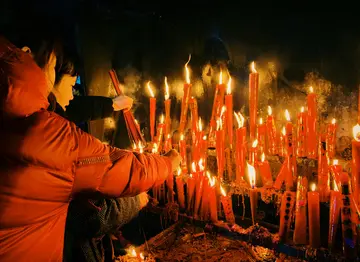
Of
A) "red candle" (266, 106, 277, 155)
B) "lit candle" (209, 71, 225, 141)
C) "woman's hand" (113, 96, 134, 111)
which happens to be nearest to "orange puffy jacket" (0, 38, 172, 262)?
"lit candle" (209, 71, 225, 141)

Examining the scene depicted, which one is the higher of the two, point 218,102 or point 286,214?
point 218,102

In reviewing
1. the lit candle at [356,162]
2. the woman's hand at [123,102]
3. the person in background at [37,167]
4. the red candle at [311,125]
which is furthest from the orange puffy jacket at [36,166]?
the red candle at [311,125]

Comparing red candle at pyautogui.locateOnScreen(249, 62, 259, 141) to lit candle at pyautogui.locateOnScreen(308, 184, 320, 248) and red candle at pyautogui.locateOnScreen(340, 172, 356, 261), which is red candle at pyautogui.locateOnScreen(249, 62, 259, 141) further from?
red candle at pyautogui.locateOnScreen(340, 172, 356, 261)

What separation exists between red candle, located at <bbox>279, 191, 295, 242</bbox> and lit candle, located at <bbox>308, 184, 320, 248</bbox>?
227 mm

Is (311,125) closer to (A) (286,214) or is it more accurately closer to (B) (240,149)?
(B) (240,149)

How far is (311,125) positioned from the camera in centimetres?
293

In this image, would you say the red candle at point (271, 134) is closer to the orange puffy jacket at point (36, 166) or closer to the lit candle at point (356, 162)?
the lit candle at point (356, 162)

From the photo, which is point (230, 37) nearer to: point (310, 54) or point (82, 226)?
point (310, 54)

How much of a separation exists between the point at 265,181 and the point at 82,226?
207cm

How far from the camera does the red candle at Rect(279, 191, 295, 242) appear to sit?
2352mm

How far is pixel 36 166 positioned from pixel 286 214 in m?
2.12

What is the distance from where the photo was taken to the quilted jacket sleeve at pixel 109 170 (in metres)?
1.50

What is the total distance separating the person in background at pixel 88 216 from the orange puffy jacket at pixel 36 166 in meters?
0.30

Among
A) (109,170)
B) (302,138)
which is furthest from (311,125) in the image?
(109,170)
